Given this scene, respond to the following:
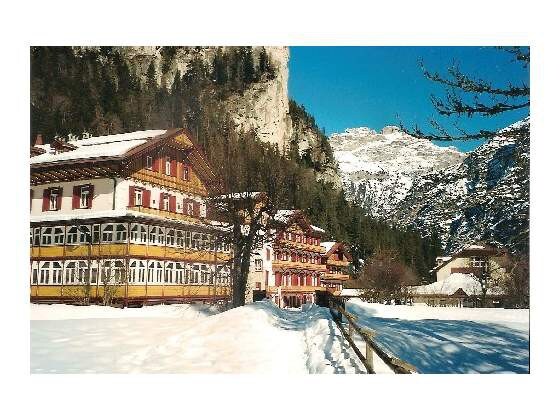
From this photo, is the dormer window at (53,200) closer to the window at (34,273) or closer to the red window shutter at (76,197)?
the red window shutter at (76,197)

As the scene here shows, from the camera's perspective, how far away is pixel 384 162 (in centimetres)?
923

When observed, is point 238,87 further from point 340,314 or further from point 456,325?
point 456,325

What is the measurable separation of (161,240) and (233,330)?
1.61 meters

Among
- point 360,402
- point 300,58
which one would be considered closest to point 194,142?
point 300,58

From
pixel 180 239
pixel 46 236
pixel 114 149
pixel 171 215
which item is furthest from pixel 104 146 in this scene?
pixel 180 239

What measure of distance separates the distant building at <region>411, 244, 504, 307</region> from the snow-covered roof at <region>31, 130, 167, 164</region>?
441cm

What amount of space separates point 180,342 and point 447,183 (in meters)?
4.14

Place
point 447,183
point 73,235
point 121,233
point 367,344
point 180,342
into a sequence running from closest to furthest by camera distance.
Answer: point 367,344 → point 447,183 → point 180,342 → point 121,233 → point 73,235

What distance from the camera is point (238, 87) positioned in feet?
31.4

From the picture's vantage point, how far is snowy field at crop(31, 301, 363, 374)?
8484 mm

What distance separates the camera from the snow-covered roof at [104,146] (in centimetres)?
916

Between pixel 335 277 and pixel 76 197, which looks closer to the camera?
pixel 76 197

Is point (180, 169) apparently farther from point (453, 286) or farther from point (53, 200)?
point (453, 286)

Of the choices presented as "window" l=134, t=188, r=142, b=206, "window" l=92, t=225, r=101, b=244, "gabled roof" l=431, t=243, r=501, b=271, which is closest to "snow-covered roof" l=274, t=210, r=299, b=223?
"window" l=134, t=188, r=142, b=206
